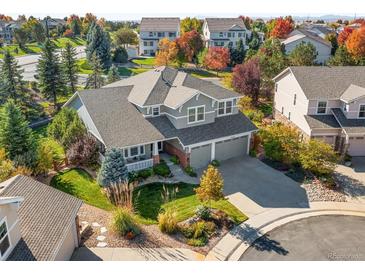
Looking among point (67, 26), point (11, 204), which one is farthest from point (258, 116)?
point (67, 26)

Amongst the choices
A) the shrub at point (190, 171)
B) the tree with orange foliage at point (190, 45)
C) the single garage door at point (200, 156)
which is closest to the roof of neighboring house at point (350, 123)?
the single garage door at point (200, 156)

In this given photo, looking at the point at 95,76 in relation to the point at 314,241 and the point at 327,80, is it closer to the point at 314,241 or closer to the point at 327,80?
the point at 327,80

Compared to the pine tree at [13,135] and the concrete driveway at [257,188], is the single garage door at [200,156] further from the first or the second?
the pine tree at [13,135]

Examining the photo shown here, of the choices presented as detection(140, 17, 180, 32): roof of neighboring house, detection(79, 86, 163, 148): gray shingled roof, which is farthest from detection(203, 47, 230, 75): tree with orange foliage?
detection(79, 86, 163, 148): gray shingled roof

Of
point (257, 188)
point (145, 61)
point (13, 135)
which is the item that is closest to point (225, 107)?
point (257, 188)

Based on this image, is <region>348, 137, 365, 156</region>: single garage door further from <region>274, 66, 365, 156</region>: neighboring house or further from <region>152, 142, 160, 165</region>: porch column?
<region>152, 142, 160, 165</region>: porch column
